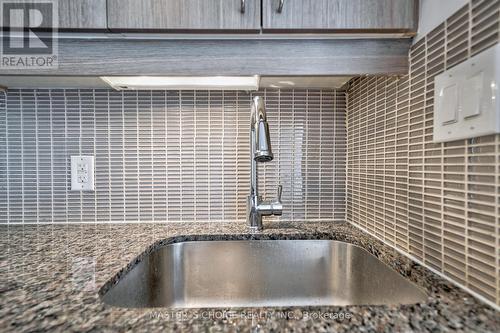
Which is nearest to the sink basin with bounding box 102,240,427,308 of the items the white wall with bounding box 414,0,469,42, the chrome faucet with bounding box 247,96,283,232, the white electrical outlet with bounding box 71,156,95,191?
the chrome faucet with bounding box 247,96,283,232

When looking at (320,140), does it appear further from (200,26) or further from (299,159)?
(200,26)

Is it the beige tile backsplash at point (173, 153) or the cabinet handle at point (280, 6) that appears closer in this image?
the cabinet handle at point (280, 6)

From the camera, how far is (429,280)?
0.51 meters

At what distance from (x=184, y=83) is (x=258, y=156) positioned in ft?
1.03

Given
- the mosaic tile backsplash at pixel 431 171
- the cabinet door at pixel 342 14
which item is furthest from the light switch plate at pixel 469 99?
the cabinet door at pixel 342 14

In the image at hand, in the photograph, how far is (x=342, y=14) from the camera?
2.02 ft

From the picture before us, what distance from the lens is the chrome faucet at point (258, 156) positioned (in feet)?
A: 2.63

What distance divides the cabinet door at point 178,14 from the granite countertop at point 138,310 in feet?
1.71

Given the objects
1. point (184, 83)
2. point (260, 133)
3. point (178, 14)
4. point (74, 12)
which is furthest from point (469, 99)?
point (74, 12)

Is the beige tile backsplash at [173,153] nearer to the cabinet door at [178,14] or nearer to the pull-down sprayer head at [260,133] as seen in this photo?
the pull-down sprayer head at [260,133]

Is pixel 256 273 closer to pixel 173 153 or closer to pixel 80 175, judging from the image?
pixel 173 153

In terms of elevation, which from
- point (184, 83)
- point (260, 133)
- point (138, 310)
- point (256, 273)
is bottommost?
point (256, 273)

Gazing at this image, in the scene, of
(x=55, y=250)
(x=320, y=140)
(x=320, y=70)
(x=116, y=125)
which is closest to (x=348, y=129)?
(x=320, y=140)

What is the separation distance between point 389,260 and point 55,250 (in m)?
0.79
